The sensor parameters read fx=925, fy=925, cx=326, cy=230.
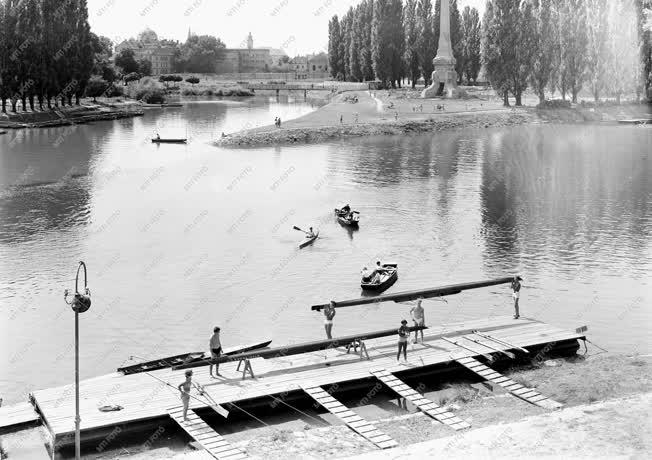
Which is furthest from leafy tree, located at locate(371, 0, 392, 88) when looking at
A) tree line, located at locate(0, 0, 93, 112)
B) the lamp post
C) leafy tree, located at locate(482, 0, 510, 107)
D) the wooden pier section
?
the lamp post

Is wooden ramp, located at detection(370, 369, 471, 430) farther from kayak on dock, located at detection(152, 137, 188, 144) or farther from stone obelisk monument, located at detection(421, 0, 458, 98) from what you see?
stone obelisk monument, located at detection(421, 0, 458, 98)

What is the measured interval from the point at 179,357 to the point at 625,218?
39336 mm

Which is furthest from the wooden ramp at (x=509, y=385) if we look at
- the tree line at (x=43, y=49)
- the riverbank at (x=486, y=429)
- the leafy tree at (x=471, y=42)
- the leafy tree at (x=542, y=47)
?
the leafy tree at (x=471, y=42)

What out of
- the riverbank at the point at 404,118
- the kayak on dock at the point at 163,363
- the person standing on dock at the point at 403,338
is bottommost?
the kayak on dock at the point at 163,363

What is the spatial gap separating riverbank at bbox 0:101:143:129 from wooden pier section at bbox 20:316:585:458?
3761 inches

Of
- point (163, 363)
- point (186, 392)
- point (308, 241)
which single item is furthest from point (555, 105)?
point (186, 392)

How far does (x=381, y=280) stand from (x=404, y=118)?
78.2m

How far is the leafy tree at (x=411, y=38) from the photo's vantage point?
525 ft

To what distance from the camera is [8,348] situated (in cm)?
3588

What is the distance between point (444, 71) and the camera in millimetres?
146875

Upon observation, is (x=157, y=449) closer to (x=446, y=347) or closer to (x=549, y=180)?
(x=446, y=347)

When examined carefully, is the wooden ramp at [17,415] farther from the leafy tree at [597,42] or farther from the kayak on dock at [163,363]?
the leafy tree at [597,42]

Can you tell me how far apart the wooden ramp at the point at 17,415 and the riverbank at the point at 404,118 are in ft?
245

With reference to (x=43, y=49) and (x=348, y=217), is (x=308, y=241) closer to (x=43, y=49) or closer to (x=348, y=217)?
(x=348, y=217)
